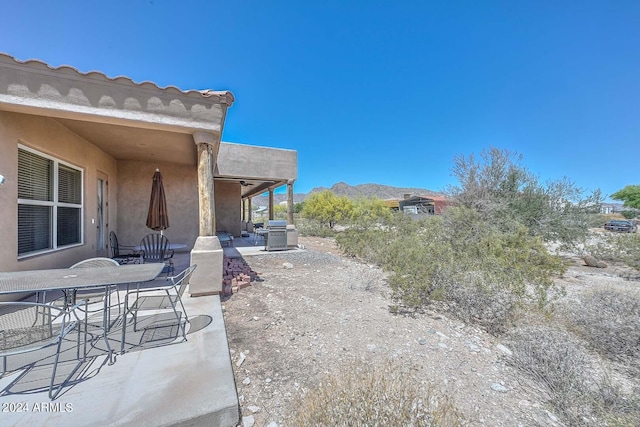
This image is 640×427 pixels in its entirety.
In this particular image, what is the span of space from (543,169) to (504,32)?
619cm

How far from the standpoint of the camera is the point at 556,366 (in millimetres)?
2717

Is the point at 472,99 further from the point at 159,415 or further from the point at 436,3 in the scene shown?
the point at 159,415

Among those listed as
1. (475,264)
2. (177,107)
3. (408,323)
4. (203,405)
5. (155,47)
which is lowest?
(408,323)

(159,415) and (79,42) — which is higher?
(79,42)

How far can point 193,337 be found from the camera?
114 inches

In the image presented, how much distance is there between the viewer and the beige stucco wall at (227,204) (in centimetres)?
1285

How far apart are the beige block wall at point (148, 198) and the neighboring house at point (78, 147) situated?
0.58 meters

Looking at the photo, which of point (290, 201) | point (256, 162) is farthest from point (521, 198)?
point (256, 162)

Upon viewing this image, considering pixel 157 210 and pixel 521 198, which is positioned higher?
pixel 521 198

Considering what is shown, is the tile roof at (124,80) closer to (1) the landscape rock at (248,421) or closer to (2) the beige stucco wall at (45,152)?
(2) the beige stucco wall at (45,152)

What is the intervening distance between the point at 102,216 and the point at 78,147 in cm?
222

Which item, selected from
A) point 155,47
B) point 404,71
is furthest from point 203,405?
point 404,71

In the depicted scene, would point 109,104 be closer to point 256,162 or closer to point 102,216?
point 102,216

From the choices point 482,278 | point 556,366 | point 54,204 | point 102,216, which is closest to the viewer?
point 556,366
